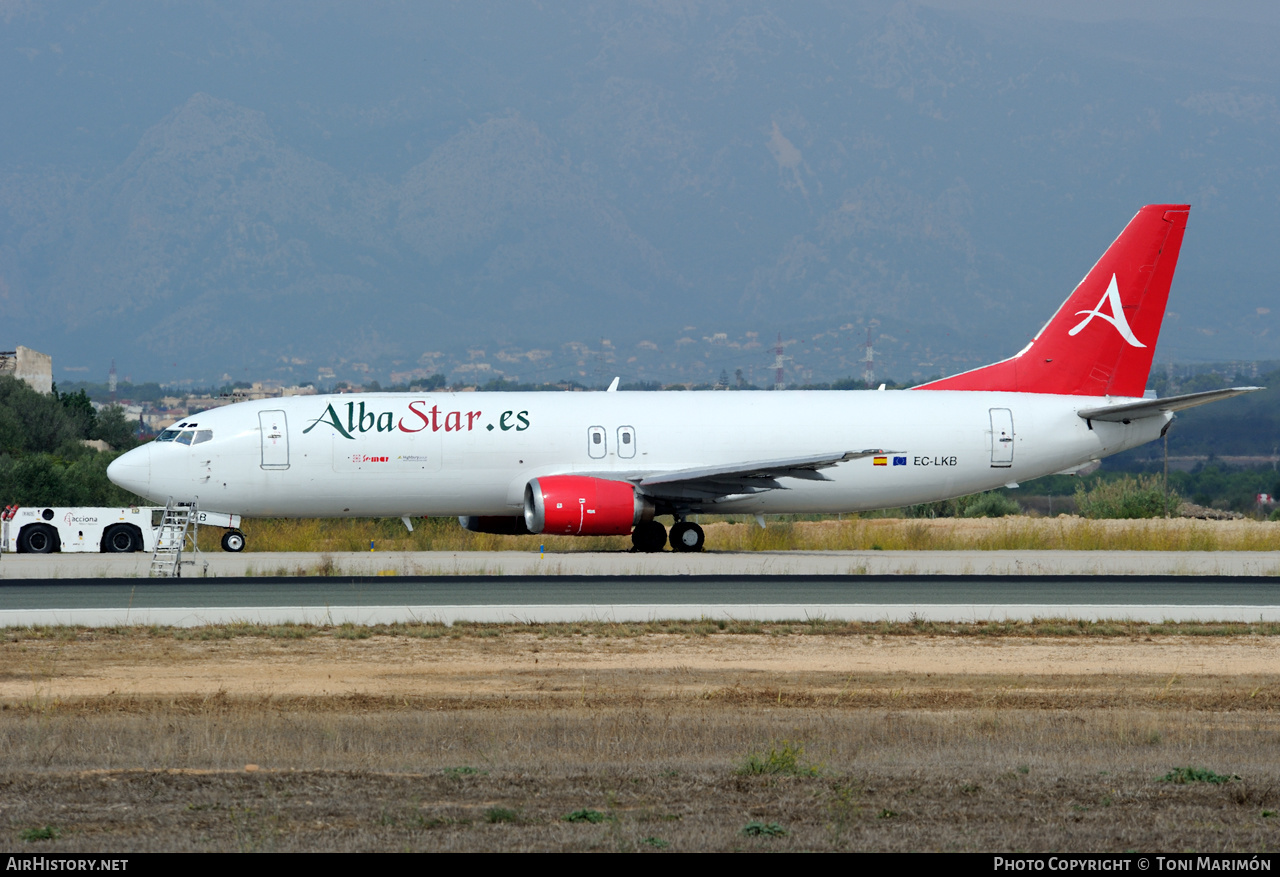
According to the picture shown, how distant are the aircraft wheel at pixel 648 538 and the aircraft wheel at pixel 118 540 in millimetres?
11366

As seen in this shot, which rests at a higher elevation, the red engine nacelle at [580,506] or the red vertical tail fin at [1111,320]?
the red vertical tail fin at [1111,320]

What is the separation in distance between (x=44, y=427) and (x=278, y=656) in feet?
151

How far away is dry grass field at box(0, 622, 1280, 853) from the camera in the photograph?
8.77 metres

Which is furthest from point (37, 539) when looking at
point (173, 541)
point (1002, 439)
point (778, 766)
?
point (778, 766)

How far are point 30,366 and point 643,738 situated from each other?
9694 centimetres

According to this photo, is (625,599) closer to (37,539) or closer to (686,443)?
(686,443)

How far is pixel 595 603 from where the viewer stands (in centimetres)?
2234

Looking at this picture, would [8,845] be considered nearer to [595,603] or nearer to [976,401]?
[595,603]

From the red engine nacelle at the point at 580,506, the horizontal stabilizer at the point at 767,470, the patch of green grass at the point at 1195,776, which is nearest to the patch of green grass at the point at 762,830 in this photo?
the patch of green grass at the point at 1195,776

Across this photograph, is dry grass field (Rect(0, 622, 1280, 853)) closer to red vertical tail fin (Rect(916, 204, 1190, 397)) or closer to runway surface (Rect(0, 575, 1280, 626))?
runway surface (Rect(0, 575, 1280, 626))

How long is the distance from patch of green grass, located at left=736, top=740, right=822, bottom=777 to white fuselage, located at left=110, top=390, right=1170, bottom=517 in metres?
21.4

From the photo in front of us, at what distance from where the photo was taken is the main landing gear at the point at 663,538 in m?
33.2

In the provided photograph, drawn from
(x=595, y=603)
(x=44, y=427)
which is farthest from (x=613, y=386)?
(x=44, y=427)

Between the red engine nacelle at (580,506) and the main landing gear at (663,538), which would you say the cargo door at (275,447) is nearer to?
the red engine nacelle at (580,506)
